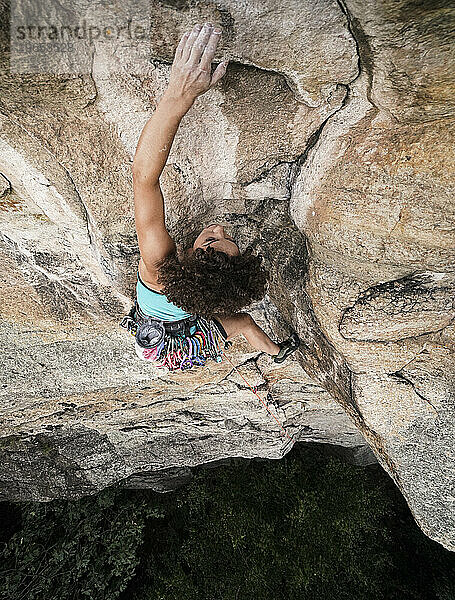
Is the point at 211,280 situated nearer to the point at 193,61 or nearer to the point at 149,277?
the point at 149,277

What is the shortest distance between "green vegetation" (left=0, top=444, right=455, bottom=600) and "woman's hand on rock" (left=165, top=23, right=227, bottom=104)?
426 cm

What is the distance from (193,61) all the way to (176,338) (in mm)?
1087

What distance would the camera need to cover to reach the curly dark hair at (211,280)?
5.33ft

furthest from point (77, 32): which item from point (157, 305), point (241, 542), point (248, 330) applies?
point (241, 542)

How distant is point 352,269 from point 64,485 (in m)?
3.52

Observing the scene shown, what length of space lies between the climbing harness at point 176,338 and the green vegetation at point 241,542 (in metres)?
3.16

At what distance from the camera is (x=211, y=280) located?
1674 mm

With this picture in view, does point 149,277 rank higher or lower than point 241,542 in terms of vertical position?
higher

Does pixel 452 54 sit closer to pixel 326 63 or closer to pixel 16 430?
pixel 326 63

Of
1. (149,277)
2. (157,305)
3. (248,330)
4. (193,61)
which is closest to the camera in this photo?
(193,61)

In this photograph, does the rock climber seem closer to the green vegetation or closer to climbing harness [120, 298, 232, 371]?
climbing harness [120, 298, 232, 371]

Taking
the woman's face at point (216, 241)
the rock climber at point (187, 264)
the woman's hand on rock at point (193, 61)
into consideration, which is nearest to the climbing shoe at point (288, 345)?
the rock climber at point (187, 264)

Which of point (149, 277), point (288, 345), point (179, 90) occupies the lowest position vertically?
point (288, 345)

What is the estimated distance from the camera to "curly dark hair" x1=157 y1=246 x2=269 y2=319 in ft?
5.33
